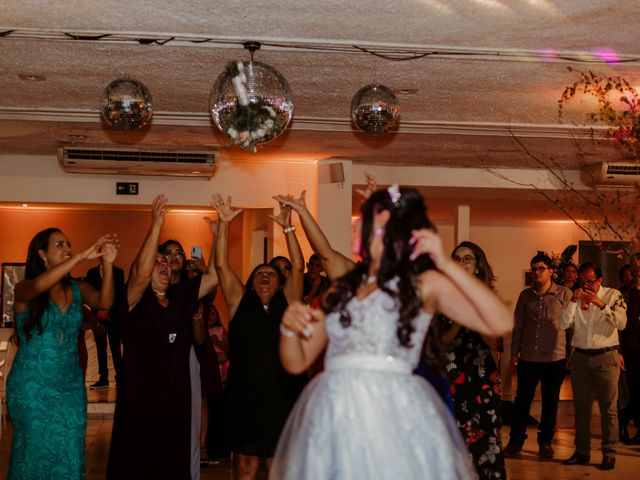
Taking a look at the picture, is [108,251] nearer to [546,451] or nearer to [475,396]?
[475,396]

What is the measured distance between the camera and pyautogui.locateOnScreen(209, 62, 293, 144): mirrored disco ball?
4.36 m

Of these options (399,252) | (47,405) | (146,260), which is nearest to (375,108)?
(146,260)

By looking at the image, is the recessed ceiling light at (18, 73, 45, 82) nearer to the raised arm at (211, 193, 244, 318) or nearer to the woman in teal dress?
the woman in teal dress

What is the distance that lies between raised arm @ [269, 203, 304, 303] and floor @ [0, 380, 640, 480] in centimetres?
162

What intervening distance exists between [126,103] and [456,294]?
2689 mm

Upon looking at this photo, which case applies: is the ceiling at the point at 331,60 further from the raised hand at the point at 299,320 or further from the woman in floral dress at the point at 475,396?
the raised hand at the point at 299,320

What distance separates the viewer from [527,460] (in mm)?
6812

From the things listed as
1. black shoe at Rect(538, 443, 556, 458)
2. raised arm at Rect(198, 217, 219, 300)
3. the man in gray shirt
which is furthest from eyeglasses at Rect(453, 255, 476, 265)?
black shoe at Rect(538, 443, 556, 458)

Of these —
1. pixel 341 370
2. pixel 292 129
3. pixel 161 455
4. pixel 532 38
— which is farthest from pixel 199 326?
pixel 341 370

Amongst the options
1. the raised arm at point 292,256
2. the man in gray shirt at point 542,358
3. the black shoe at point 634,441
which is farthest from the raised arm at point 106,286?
the black shoe at point 634,441

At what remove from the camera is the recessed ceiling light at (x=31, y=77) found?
554cm

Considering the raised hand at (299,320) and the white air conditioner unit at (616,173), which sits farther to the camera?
the white air conditioner unit at (616,173)

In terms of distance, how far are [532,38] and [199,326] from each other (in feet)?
8.61

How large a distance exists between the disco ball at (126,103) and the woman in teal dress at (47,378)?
0.74 metres
